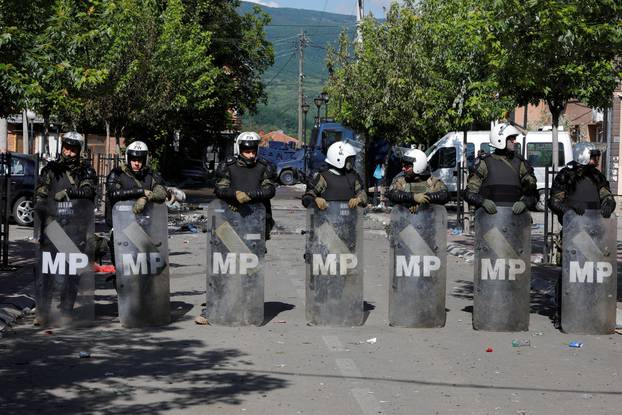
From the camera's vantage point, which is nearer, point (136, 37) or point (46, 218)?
point (46, 218)

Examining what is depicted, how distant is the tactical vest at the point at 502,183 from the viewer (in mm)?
12141

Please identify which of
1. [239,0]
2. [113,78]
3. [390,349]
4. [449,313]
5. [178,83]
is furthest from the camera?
[239,0]

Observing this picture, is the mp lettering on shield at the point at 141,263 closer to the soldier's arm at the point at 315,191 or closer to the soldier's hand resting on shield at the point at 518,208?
the soldier's arm at the point at 315,191

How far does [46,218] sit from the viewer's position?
1189 centimetres

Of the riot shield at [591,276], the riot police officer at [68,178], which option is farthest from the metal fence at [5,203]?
the riot shield at [591,276]

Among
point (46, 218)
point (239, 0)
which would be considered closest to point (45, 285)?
point (46, 218)

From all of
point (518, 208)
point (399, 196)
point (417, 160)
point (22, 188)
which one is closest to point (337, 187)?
point (399, 196)

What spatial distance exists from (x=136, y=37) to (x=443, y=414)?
94.7 feet

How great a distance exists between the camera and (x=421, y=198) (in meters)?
11.7

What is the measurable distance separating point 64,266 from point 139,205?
3.28 feet

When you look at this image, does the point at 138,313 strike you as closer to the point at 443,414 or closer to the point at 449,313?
the point at 449,313

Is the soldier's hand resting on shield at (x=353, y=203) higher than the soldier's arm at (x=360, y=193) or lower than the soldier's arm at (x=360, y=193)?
lower

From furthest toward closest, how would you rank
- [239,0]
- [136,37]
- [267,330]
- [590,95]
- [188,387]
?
[239,0], [136,37], [590,95], [267,330], [188,387]

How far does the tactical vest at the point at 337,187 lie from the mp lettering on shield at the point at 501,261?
1.43 m
